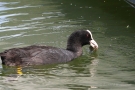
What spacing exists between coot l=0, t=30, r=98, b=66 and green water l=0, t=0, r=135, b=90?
0.14 meters

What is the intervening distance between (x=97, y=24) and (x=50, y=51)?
3485 millimetres

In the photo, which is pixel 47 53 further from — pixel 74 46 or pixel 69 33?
pixel 69 33

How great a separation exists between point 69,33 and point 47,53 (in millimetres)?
2248

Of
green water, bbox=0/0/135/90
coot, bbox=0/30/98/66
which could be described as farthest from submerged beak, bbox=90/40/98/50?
green water, bbox=0/0/135/90

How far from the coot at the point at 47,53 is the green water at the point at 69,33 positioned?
144mm

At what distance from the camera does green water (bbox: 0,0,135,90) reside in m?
8.94

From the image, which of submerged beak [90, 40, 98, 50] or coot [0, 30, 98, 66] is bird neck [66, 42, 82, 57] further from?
submerged beak [90, 40, 98, 50]

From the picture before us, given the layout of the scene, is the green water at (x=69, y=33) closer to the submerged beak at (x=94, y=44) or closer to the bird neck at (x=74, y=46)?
the submerged beak at (x=94, y=44)

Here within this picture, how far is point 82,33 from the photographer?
11000 mm

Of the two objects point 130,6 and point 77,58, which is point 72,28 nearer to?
point 77,58

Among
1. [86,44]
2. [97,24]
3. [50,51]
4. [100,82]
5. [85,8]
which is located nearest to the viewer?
[100,82]

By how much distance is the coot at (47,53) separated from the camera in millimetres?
9891

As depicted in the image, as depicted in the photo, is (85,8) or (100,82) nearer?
(100,82)

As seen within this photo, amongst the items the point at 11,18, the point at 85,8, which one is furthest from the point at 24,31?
the point at 85,8
